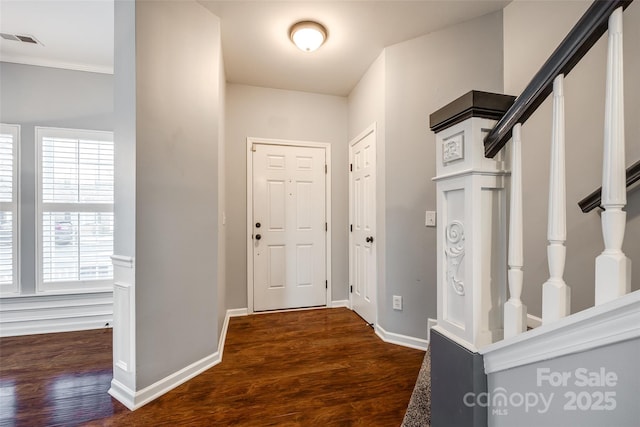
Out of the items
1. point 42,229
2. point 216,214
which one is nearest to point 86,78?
point 42,229

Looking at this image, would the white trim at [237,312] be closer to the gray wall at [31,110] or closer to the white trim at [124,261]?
the white trim at [124,261]

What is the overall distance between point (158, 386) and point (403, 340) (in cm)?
188

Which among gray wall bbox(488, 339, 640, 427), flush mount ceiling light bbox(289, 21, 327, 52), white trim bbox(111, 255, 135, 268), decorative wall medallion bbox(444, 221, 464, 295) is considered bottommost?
gray wall bbox(488, 339, 640, 427)

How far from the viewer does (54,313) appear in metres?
2.79

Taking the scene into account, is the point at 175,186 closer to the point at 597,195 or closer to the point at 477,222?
the point at 477,222

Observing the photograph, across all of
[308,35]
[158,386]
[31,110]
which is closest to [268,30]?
[308,35]

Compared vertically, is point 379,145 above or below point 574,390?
above

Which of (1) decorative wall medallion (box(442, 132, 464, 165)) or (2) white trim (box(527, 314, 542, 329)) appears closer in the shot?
(1) decorative wall medallion (box(442, 132, 464, 165))

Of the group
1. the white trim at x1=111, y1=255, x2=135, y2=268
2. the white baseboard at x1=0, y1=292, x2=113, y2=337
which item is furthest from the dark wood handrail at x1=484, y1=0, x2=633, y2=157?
the white baseboard at x1=0, y1=292, x2=113, y2=337

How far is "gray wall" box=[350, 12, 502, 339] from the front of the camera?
88.7 inches

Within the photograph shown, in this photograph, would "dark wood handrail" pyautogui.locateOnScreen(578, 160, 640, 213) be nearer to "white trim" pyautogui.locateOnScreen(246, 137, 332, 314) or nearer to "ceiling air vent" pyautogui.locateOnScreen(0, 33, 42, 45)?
"white trim" pyautogui.locateOnScreen(246, 137, 332, 314)

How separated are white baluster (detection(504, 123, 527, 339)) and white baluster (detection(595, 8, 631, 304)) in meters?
0.18

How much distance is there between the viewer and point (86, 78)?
2930mm

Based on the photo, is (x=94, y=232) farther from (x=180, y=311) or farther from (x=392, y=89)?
(x=392, y=89)
